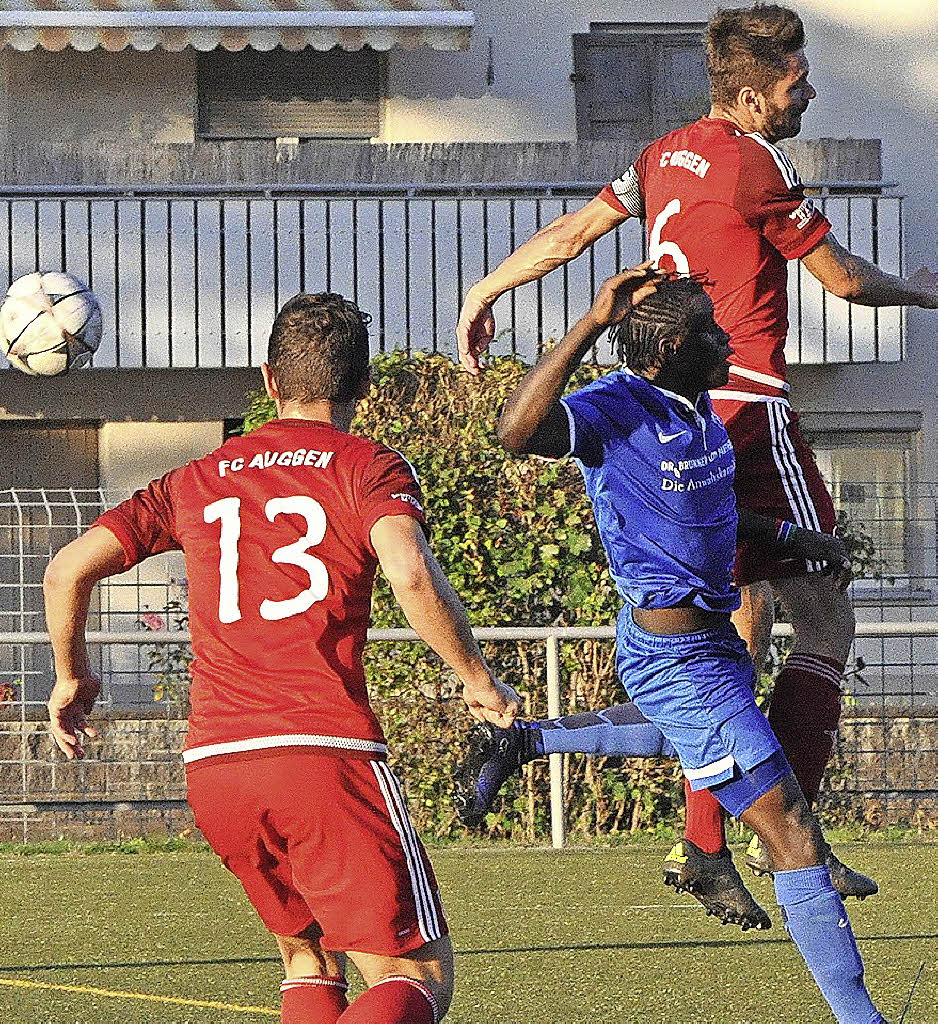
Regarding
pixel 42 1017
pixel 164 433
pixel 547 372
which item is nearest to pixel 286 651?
pixel 547 372

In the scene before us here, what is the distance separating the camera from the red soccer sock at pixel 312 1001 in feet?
15.6

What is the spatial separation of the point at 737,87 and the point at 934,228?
12.8m

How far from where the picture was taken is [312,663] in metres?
4.37

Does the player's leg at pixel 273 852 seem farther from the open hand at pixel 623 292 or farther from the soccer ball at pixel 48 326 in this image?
the soccer ball at pixel 48 326

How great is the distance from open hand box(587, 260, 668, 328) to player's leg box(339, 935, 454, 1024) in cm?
149

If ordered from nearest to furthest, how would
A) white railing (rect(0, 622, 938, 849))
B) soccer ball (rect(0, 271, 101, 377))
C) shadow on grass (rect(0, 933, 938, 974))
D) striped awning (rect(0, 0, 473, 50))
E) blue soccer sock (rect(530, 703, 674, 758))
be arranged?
blue soccer sock (rect(530, 703, 674, 758)) → shadow on grass (rect(0, 933, 938, 974)) → white railing (rect(0, 622, 938, 849)) → soccer ball (rect(0, 271, 101, 377)) → striped awning (rect(0, 0, 473, 50))

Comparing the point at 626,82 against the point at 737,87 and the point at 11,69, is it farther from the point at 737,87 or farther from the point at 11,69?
the point at 737,87

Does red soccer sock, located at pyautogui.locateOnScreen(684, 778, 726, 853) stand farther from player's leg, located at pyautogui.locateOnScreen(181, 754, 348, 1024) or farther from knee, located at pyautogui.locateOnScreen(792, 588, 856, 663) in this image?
player's leg, located at pyautogui.locateOnScreen(181, 754, 348, 1024)

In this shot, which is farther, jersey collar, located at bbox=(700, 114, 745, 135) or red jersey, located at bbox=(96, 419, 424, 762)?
jersey collar, located at bbox=(700, 114, 745, 135)

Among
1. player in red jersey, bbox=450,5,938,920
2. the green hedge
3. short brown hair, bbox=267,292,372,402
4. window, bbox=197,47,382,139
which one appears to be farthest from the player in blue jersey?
window, bbox=197,47,382,139

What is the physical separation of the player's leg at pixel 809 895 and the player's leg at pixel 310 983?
1.07 metres

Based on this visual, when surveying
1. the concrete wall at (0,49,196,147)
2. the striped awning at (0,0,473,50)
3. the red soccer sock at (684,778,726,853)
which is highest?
the striped awning at (0,0,473,50)

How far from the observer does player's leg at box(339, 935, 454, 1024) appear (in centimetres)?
423

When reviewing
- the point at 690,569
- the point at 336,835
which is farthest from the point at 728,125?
the point at 336,835
